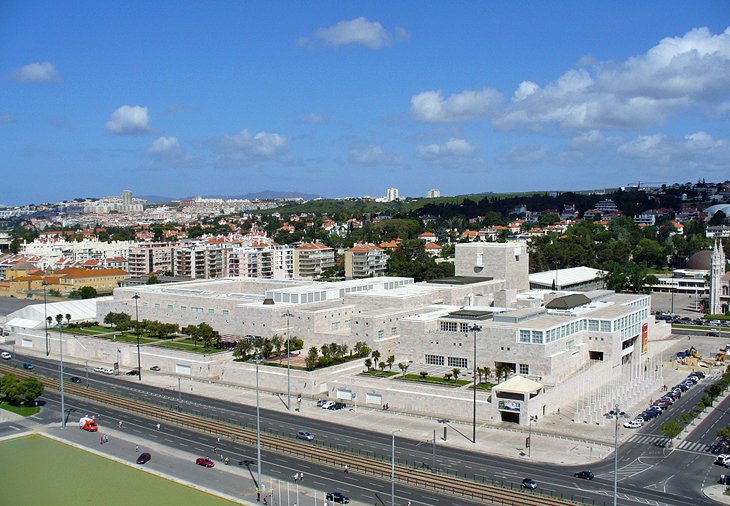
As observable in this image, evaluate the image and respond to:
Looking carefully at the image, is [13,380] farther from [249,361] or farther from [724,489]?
[724,489]

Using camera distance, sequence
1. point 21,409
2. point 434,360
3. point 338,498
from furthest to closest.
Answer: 1. point 434,360
2. point 21,409
3. point 338,498

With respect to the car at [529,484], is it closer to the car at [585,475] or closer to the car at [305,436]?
the car at [585,475]

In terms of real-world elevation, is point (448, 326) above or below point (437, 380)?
above

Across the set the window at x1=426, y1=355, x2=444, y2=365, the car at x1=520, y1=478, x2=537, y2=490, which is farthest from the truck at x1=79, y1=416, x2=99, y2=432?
the car at x1=520, y1=478, x2=537, y2=490

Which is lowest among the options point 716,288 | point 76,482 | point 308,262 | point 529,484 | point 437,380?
point 76,482

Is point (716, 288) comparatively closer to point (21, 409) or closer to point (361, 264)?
point (361, 264)

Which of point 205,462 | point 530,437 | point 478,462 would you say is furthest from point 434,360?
point 205,462

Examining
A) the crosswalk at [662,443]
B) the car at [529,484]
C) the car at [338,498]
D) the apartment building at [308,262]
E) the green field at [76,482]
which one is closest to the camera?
the car at [338,498]

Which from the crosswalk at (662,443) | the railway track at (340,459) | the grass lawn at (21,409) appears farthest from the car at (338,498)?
the grass lawn at (21,409)
